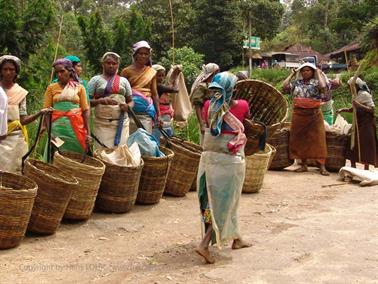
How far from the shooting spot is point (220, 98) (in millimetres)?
4496

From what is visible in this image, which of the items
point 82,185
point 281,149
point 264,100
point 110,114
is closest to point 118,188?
point 82,185

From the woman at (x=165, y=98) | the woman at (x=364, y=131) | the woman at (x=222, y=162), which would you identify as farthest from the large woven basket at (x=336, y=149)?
the woman at (x=222, y=162)

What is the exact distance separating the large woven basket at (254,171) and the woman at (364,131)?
6.88ft

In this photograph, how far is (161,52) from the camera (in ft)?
98.2

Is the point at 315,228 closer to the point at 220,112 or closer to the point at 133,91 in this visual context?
the point at 220,112

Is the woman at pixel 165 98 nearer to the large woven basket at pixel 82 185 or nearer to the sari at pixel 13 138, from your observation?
the large woven basket at pixel 82 185

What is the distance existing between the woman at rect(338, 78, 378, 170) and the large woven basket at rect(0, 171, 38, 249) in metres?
5.72

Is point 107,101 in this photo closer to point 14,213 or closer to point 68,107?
point 68,107

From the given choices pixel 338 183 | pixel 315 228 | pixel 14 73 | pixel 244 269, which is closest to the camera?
pixel 244 269

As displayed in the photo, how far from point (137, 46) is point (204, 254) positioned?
277 centimetres

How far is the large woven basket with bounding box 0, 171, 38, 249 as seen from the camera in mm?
4441

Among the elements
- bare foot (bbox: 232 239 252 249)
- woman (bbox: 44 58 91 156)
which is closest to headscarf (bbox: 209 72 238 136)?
bare foot (bbox: 232 239 252 249)

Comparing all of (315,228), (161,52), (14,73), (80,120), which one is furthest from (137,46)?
(161,52)

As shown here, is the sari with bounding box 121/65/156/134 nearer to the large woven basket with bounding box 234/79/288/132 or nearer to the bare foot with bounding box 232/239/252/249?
the large woven basket with bounding box 234/79/288/132
